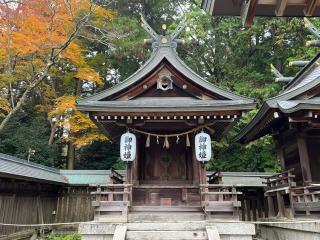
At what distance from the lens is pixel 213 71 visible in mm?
23578

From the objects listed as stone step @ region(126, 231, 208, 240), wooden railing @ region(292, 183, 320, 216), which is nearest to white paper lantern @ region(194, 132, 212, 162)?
stone step @ region(126, 231, 208, 240)

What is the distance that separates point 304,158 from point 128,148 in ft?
19.1

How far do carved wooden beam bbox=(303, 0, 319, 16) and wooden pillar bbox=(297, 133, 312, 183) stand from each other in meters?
7.58

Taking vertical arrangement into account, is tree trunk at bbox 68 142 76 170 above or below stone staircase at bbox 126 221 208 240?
above

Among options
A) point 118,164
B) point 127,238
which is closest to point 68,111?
point 118,164

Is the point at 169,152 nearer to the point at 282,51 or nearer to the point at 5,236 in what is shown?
the point at 5,236

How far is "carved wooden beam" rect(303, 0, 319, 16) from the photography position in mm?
3067

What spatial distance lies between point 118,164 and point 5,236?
11.5 meters

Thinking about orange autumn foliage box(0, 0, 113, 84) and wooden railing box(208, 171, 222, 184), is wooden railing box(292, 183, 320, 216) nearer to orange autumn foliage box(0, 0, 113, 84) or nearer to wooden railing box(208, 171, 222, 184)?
wooden railing box(208, 171, 222, 184)

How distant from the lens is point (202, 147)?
10.2 m

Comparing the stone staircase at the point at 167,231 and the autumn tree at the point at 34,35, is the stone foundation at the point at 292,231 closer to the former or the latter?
the stone staircase at the point at 167,231

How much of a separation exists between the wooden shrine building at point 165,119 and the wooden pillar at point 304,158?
6.73 feet

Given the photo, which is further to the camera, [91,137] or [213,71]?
[213,71]

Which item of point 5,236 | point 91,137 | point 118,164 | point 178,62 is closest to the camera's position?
point 5,236
